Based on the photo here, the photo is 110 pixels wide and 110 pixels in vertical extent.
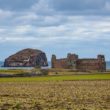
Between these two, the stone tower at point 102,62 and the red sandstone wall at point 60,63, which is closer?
the stone tower at point 102,62

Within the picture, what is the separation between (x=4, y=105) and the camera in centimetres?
2950

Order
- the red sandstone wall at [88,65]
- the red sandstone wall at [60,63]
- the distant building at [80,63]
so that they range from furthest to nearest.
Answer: the red sandstone wall at [60,63], the red sandstone wall at [88,65], the distant building at [80,63]

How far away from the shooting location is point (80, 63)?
558ft

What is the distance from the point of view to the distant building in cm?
16025

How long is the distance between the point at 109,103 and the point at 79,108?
3.96 m

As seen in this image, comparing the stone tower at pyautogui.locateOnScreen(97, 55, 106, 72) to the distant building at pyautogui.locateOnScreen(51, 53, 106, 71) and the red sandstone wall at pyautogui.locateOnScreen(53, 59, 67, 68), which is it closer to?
the distant building at pyautogui.locateOnScreen(51, 53, 106, 71)

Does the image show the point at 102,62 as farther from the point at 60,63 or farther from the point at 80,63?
the point at 60,63

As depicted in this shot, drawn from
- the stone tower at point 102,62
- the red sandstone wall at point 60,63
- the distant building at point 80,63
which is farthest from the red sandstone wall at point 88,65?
the red sandstone wall at point 60,63

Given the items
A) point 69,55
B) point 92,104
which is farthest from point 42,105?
point 69,55

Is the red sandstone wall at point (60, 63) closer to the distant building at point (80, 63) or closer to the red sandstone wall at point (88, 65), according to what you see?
the distant building at point (80, 63)

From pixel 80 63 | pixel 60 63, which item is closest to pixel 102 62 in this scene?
pixel 80 63

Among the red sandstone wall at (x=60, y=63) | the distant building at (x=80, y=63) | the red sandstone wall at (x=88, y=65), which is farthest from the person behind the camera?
the red sandstone wall at (x=60, y=63)

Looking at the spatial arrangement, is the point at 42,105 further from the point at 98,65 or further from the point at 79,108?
the point at 98,65

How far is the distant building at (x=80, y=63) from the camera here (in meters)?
160
